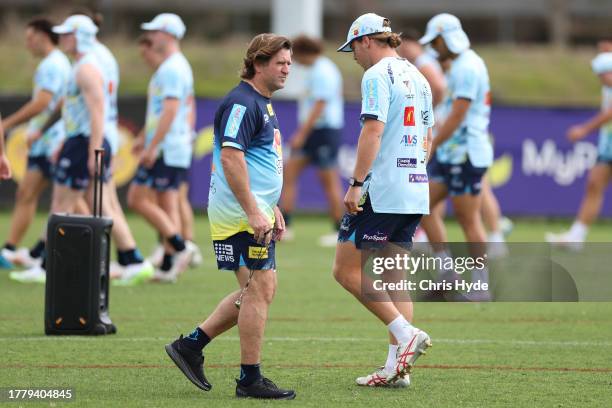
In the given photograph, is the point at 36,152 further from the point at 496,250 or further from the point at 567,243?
the point at 567,243

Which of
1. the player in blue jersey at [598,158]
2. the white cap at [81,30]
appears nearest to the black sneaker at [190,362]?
the white cap at [81,30]

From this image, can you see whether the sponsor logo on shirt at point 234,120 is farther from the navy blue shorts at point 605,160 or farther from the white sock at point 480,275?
the navy blue shorts at point 605,160

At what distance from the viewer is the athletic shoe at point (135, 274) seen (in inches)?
463

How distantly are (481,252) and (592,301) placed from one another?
1.25m

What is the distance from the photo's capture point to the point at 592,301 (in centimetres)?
1154

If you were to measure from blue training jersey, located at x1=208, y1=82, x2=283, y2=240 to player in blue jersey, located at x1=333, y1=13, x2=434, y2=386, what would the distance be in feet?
2.01

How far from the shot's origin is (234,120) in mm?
6770

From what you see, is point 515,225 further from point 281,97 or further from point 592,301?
point 592,301

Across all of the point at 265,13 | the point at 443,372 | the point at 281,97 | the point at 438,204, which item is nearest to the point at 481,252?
the point at 438,204

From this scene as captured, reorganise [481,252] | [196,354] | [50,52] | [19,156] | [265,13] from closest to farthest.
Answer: [196,354]
[481,252]
[50,52]
[19,156]
[265,13]

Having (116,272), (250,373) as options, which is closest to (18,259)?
(116,272)

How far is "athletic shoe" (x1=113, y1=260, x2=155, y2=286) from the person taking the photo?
11.8m

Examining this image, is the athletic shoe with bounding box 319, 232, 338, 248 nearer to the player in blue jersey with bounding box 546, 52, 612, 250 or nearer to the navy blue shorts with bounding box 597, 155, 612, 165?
the player in blue jersey with bounding box 546, 52, 612, 250

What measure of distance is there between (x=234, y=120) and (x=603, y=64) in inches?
347
